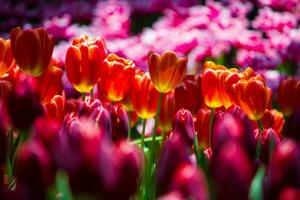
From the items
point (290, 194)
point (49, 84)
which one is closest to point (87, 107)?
point (49, 84)

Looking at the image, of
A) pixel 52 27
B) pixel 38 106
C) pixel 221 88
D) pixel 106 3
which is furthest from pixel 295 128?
pixel 106 3

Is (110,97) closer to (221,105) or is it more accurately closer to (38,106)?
(221,105)

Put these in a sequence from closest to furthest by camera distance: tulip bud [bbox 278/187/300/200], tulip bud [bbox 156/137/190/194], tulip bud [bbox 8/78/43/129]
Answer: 1. tulip bud [bbox 278/187/300/200]
2. tulip bud [bbox 156/137/190/194]
3. tulip bud [bbox 8/78/43/129]

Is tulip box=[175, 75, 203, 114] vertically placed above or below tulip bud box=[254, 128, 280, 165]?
below

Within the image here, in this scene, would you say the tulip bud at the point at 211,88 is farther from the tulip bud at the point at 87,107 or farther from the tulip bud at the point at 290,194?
the tulip bud at the point at 290,194

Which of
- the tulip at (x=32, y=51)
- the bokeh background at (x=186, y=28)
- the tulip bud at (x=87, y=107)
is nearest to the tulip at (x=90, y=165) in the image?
the tulip bud at (x=87, y=107)

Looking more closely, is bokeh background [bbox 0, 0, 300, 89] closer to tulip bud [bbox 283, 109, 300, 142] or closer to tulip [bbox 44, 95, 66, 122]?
tulip [bbox 44, 95, 66, 122]

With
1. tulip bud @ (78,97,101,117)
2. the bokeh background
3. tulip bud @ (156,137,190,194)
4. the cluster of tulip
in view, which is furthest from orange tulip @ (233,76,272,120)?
the bokeh background
